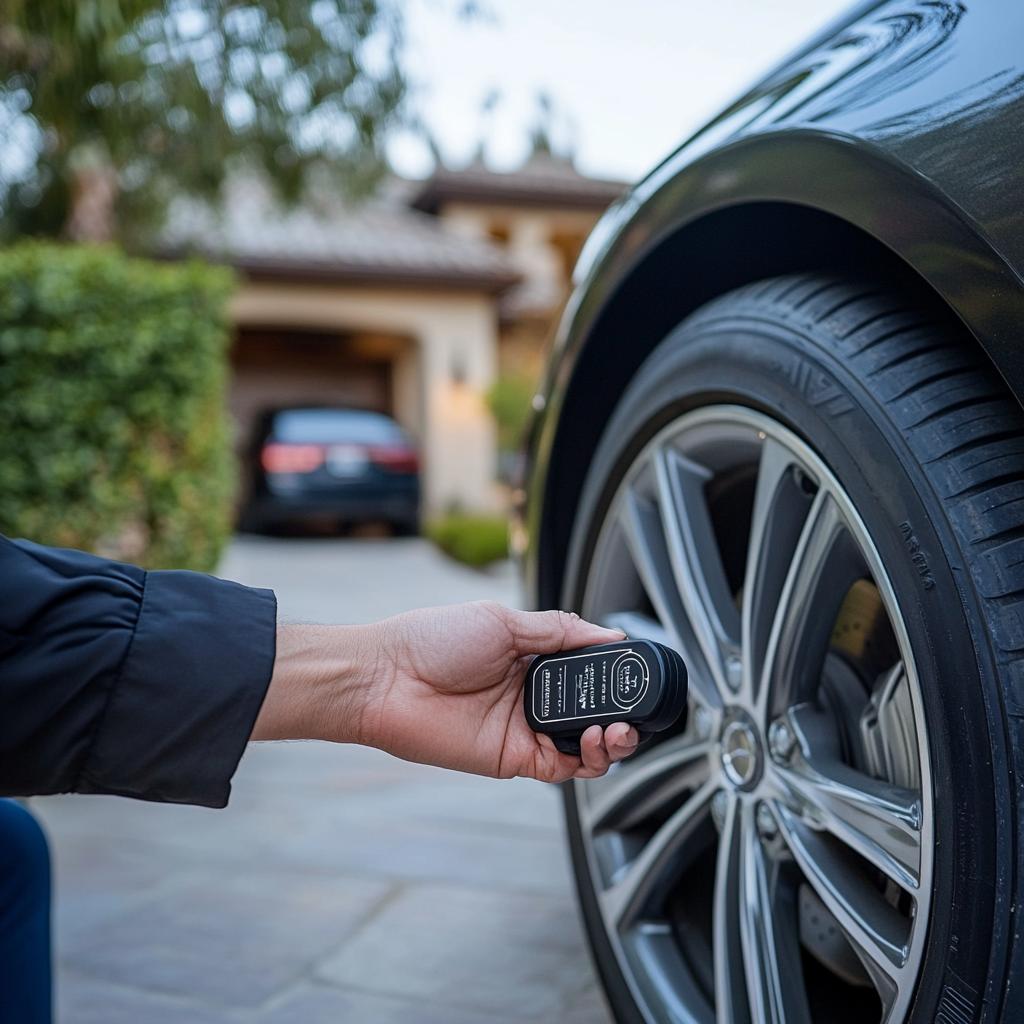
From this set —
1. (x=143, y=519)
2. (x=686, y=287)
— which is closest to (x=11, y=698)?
(x=686, y=287)

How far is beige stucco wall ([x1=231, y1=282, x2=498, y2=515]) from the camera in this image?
13430mm

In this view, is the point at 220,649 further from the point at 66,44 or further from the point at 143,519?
the point at 66,44

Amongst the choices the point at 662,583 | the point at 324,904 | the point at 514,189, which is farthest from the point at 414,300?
Result: the point at 662,583

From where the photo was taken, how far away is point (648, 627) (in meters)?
1.47

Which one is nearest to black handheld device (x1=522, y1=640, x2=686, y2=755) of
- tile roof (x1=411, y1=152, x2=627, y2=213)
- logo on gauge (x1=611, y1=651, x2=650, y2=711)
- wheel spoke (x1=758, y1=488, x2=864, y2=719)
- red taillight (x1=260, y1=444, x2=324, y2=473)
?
logo on gauge (x1=611, y1=651, x2=650, y2=711)

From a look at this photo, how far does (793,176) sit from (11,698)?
943 millimetres

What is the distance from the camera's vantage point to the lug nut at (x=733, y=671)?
1228 millimetres

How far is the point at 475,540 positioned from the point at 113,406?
17.5 ft

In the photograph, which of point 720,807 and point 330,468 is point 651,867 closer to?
point 720,807

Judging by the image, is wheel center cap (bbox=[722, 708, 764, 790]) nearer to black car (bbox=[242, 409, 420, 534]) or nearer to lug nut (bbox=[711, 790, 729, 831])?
lug nut (bbox=[711, 790, 729, 831])

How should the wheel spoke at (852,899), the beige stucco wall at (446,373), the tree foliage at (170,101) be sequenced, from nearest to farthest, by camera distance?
1. the wheel spoke at (852,899)
2. the tree foliage at (170,101)
3. the beige stucco wall at (446,373)

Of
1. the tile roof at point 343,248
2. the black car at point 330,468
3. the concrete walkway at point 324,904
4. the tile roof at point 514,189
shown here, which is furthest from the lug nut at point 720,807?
the tile roof at point 514,189

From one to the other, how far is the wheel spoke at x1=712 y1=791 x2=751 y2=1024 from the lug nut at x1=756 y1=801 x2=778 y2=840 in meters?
0.03

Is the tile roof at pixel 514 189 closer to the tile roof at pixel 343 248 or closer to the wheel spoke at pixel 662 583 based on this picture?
the tile roof at pixel 343 248
